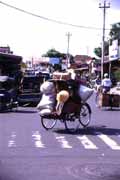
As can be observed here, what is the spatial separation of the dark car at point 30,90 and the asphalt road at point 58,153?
11383mm

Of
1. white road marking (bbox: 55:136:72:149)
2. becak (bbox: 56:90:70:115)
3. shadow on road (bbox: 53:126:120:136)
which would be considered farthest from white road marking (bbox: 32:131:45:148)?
becak (bbox: 56:90:70:115)

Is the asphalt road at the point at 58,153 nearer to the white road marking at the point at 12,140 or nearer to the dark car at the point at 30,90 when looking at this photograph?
the white road marking at the point at 12,140

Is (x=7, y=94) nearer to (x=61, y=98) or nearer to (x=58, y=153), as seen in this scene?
(x=61, y=98)

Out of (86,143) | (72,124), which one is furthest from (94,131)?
(86,143)

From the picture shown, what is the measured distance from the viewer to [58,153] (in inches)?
497

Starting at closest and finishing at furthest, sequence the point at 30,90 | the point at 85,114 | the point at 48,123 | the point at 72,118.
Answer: the point at 72,118, the point at 48,123, the point at 85,114, the point at 30,90

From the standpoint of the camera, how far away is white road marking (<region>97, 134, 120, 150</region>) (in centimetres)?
1372

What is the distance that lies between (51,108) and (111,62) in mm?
61253

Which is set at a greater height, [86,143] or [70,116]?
[70,116]

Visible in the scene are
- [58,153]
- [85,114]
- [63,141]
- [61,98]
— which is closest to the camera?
[58,153]

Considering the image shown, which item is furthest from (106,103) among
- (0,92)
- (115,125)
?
(115,125)

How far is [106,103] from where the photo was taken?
93.8 feet

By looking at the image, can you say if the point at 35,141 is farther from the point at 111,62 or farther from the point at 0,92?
the point at 111,62

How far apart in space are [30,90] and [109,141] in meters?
16.5
